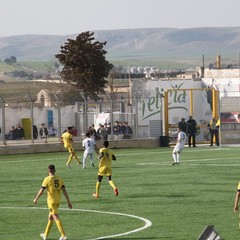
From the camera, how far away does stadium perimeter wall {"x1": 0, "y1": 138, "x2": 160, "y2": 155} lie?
56750mm

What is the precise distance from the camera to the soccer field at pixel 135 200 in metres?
25.9

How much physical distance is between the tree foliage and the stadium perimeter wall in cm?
865

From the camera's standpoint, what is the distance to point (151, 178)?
4044 centimetres

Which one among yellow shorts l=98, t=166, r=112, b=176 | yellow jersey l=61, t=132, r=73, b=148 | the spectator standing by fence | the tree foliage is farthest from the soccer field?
the tree foliage

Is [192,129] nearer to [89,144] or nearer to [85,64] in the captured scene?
[85,64]

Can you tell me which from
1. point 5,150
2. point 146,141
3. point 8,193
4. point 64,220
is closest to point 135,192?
point 8,193

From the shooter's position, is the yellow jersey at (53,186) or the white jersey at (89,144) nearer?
the yellow jersey at (53,186)

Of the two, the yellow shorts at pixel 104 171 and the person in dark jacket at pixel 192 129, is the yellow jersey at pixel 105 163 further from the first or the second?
the person in dark jacket at pixel 192 129

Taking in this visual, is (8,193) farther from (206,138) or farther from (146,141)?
(206,138)

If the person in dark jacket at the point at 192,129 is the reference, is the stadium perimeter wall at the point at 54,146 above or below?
Result: below

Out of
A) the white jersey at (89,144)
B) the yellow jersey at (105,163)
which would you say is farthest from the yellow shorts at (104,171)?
the white jersey at (89,144)

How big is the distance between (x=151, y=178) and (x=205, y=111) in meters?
29.3

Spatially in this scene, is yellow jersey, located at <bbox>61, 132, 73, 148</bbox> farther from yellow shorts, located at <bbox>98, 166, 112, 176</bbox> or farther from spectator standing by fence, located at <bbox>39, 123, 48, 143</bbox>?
yellow shorts, located at <bbox>98, 166, 112, 176</bbox>

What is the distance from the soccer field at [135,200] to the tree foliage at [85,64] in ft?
55.4
